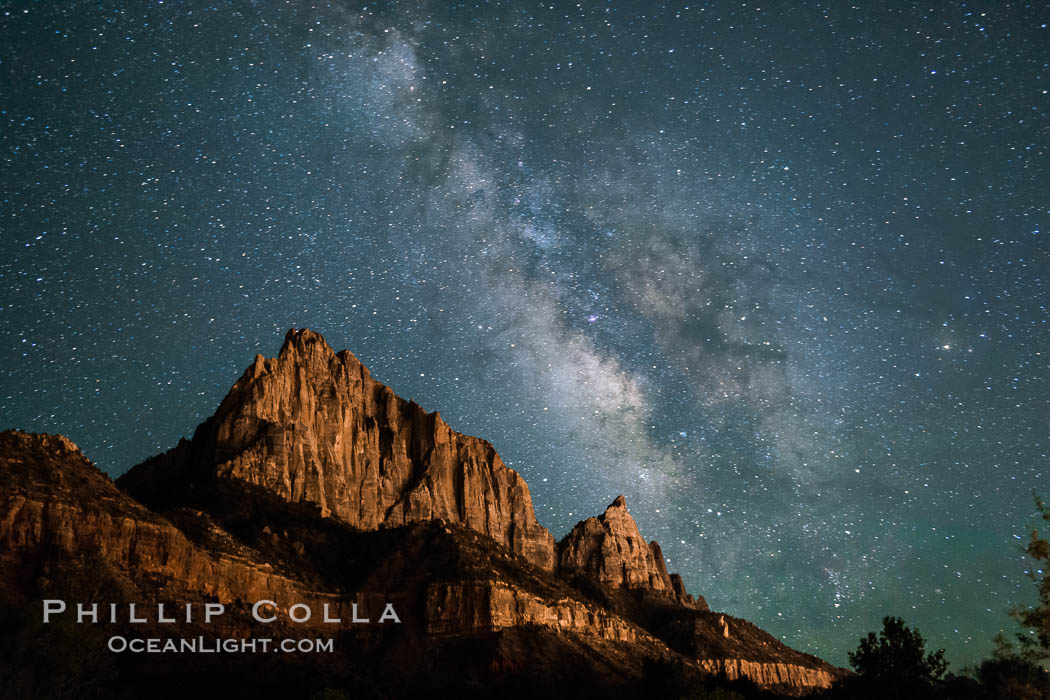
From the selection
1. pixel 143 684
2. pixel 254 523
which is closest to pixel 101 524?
pixel 143 684

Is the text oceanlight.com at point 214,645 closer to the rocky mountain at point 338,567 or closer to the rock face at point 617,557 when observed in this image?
the rocky mountain at point 338,567

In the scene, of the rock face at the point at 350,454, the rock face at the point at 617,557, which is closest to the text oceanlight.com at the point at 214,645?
the rock face at the point at 350,454

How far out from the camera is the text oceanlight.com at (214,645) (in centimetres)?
5622

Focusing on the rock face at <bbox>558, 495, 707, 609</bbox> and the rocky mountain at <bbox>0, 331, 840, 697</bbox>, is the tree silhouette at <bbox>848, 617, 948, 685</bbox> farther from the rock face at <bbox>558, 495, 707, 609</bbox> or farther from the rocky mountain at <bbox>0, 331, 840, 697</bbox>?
the rock face at <bbox>558, 495, 707, 609</bbox>

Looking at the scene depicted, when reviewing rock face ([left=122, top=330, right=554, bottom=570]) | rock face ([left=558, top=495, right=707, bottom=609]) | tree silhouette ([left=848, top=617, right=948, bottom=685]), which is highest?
rock face ([left=122, top=330, right=554, bottom=570])

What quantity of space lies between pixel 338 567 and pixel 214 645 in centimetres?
3668

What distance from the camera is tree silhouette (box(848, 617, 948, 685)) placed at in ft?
217

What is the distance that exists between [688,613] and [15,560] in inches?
4559

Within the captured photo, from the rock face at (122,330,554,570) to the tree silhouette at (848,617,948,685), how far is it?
244 feet

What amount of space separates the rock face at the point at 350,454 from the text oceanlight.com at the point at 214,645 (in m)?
36.9

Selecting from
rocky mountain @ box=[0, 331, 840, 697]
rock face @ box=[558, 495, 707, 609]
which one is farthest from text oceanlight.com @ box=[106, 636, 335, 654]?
rock face @ box=[558, 495, 707, 609]

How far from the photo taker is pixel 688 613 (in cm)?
14738

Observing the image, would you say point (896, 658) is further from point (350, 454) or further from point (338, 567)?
point (350, 454)

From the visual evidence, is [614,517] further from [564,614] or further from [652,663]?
[652,663]
